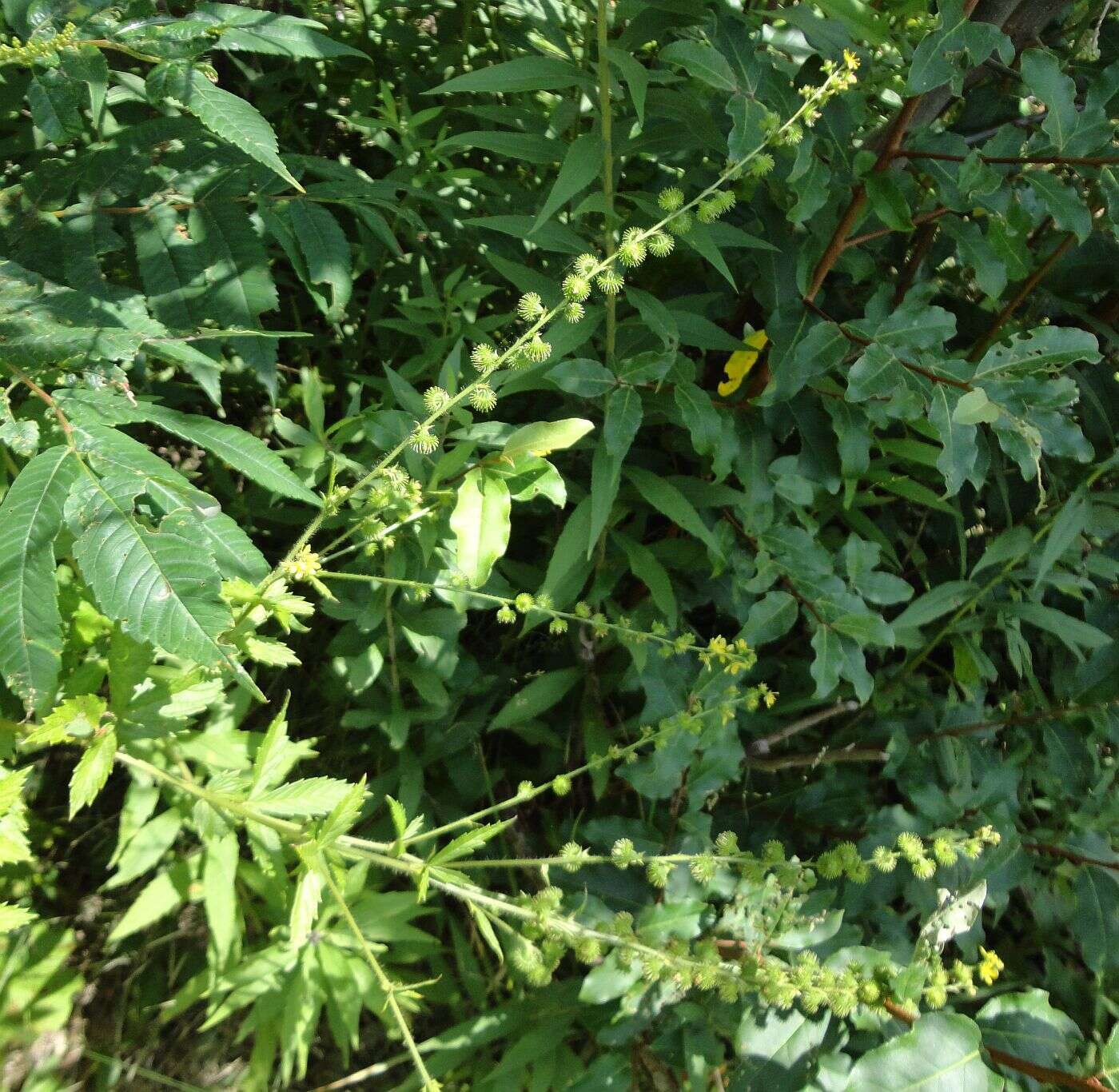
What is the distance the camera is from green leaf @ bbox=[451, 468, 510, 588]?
1061mm

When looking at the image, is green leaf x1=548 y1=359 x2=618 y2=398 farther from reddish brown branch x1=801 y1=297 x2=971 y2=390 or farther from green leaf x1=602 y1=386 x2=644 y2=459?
reddish brown branch x1=801 y1=297 x2=971 y2=390

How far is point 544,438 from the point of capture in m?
1.09

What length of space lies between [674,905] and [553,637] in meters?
0.56

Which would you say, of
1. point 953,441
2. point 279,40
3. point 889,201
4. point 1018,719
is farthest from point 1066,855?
point 279,40

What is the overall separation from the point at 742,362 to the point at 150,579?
0.93 m

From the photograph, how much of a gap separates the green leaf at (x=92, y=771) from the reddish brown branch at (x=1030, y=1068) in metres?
0.91

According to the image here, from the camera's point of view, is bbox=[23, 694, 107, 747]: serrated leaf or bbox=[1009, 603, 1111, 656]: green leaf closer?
bbox=[23, 694, 107, 747]: serrated leaf

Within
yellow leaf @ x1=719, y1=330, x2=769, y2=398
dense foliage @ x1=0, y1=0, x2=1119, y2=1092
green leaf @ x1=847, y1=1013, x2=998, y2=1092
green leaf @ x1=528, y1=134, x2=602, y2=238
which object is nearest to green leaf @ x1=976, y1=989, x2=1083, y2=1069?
dense foliage @ x1=0, y1=0, x2=1119, y2=1092

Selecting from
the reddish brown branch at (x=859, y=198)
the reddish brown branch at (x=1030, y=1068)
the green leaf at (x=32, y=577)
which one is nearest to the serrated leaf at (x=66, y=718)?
the green leaf at (x=32, y=577)

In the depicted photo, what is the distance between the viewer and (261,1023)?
1784 mm

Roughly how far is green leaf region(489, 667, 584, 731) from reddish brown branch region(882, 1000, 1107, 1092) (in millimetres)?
682

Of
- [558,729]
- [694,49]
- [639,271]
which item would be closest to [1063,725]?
[558,729]

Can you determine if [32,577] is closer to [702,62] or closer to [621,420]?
[621,420]

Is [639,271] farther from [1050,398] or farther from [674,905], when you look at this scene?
[674,905]
